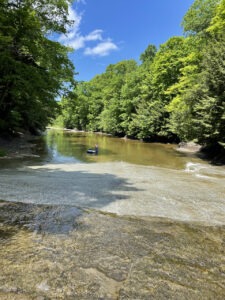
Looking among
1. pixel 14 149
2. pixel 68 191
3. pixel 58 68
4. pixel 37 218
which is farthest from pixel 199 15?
pixel 37 218

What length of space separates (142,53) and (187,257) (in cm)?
6282

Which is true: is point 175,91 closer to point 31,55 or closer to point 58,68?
point 58,68

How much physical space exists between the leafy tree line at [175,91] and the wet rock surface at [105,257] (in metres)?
14.4

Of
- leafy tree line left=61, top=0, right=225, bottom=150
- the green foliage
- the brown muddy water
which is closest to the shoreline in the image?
leafy tree line left=61, top=0, right=225, bottom=150

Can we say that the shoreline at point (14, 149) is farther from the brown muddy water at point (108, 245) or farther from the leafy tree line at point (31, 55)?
the brown muddy water at point (108, 245)

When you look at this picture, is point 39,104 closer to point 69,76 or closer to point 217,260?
point 69,76

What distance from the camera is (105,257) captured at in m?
4.02

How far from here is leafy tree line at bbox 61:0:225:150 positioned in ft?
60.6

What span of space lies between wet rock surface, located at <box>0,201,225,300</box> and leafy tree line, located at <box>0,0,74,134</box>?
12686mm

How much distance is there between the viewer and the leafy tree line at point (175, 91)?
60.6 ft

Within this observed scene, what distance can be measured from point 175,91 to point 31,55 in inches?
830

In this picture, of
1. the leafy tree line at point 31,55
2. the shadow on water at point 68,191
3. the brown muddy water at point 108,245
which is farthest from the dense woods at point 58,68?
the brown muddy water at point 108,245

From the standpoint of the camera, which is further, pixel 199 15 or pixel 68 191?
pixel 199 15

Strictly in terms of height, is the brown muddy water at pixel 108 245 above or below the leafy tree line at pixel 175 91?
below
